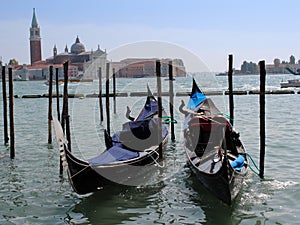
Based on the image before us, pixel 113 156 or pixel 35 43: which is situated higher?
pixel 35 43

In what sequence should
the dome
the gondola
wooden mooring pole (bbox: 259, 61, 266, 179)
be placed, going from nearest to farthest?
the gondola, wooden mooring pole (bbox: 259, 61, 266, 179), the dome

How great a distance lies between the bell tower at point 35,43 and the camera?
364 ft

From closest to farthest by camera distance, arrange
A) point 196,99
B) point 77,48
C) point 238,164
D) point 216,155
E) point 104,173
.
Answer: point 238,164, point 104,173, point 216,155, point 196,99, point 77,48

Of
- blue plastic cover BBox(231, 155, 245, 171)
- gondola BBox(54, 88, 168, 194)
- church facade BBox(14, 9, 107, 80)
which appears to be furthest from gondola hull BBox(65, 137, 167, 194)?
church facade BBox(14, 9, 107, 80)

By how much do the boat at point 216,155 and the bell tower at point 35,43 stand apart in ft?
356

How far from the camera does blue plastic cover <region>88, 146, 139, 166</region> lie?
6134 mm

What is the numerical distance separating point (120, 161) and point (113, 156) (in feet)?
0.75

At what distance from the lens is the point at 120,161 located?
6.24 m

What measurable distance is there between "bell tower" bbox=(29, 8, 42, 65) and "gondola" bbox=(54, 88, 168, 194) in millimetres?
107459

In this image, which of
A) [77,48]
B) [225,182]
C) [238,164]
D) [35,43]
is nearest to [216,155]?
[238,164]

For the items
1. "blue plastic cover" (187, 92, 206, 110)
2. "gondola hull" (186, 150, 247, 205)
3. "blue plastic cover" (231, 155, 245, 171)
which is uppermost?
"blue plastic cover" (187, 92, 206, 110)

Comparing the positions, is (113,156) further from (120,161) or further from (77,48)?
Answer: (77,48)

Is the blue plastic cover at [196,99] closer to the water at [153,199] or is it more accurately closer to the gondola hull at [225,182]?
the water at [153,199]

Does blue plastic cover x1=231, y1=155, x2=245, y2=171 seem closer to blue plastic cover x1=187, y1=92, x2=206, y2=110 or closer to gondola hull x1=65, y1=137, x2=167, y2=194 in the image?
gondola hull x1=65, y1=137, x2=167, y2=194
